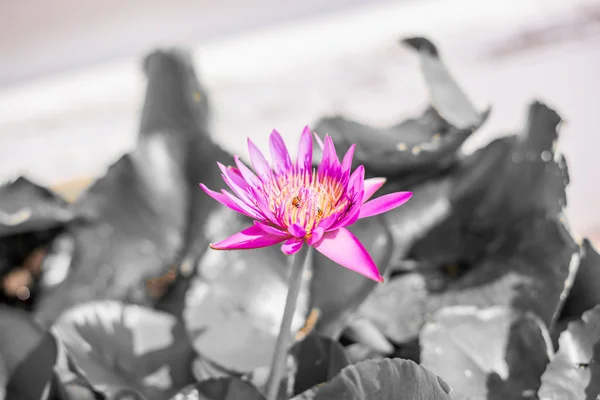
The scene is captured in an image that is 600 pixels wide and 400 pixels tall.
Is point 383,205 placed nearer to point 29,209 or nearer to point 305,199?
point 305,199

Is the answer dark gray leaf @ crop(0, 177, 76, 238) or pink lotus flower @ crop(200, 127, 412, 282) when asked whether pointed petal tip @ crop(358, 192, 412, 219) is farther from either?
dark gray leaf @ crop(0, 177, 76, 238)

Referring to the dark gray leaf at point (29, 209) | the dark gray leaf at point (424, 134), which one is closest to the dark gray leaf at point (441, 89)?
the dark gray leaf at point (424, 134)

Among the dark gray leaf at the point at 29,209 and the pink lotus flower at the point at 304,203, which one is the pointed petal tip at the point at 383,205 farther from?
the dark gray leaf at the point at 29,209

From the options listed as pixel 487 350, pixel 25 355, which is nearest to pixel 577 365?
pixel 487 350

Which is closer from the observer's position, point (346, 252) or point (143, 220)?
point (346, 252)

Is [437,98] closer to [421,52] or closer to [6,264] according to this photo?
[421,52]
